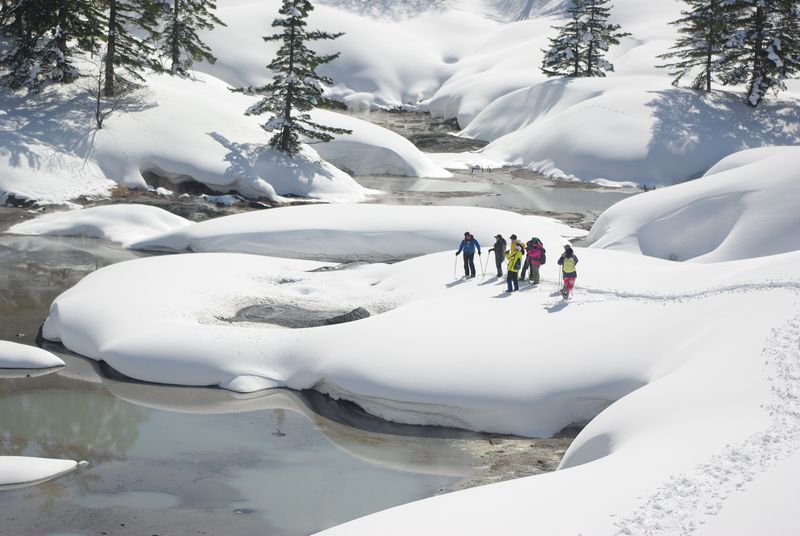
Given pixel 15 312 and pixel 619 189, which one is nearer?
pixel 15 312

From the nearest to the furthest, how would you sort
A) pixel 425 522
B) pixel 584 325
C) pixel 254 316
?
pixel 425 522
pixel 584 325
pixel 254 316

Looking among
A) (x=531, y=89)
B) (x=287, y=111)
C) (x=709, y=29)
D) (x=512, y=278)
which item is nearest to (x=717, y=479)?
(x=512, y=278)

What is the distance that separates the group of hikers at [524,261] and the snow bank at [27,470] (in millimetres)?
10785

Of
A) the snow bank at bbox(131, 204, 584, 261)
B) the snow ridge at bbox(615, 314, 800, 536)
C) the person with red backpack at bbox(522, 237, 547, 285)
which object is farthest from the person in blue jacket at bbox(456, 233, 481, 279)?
the snow ridge at bbox(615, 314, 800, 536)

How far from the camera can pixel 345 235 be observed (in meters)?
30.4

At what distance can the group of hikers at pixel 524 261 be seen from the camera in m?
18.9

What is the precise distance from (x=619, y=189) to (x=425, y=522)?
39.9 m

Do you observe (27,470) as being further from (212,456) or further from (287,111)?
(287,111)

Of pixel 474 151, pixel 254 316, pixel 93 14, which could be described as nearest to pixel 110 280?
pixel 254 316

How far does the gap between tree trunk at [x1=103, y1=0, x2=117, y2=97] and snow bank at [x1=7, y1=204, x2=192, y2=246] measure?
1042 centimetres

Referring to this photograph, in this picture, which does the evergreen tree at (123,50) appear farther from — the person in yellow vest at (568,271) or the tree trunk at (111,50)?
the person in yellow vest at (568,271)

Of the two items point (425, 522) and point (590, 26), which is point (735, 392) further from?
point (590, 26)

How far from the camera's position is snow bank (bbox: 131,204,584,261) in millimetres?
29969

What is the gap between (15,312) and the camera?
72.5 ft
